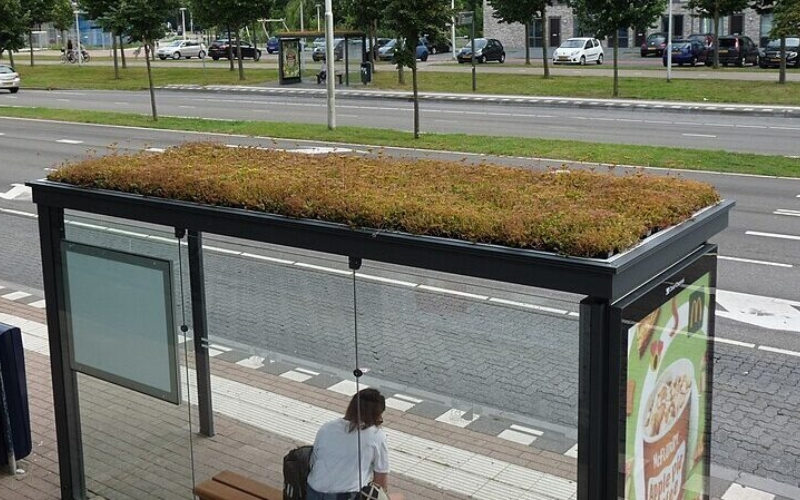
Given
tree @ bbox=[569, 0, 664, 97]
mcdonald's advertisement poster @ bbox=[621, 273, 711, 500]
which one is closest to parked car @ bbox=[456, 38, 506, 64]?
tree @ bbox=[569, 0, 664, 97]

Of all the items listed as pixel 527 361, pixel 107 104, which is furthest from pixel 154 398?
pixel 107 104

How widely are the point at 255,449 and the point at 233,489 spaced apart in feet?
0.88

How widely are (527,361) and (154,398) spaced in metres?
2.72

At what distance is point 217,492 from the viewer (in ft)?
21.0

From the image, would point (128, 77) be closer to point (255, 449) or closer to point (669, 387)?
point (255, 449)

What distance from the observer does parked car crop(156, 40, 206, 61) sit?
74250 millimetres

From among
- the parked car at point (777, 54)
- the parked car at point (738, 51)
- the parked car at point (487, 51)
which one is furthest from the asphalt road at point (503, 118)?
the parked car at point (738, 51)

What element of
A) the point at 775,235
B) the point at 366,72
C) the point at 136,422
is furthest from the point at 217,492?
the point at 366,72

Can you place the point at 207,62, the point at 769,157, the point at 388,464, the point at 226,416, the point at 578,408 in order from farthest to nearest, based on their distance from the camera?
the point at 207,62 < the point at 769,157 < the point at 226,416 < the point at 388,464 < the point at 578,408

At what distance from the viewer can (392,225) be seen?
208 inches

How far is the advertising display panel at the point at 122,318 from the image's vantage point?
650cm

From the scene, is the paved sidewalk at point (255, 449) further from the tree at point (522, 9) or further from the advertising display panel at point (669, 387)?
the tree at point (522, 9)

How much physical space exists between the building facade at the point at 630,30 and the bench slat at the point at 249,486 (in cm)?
5769

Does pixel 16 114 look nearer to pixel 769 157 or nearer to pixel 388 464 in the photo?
pixel 769 157
